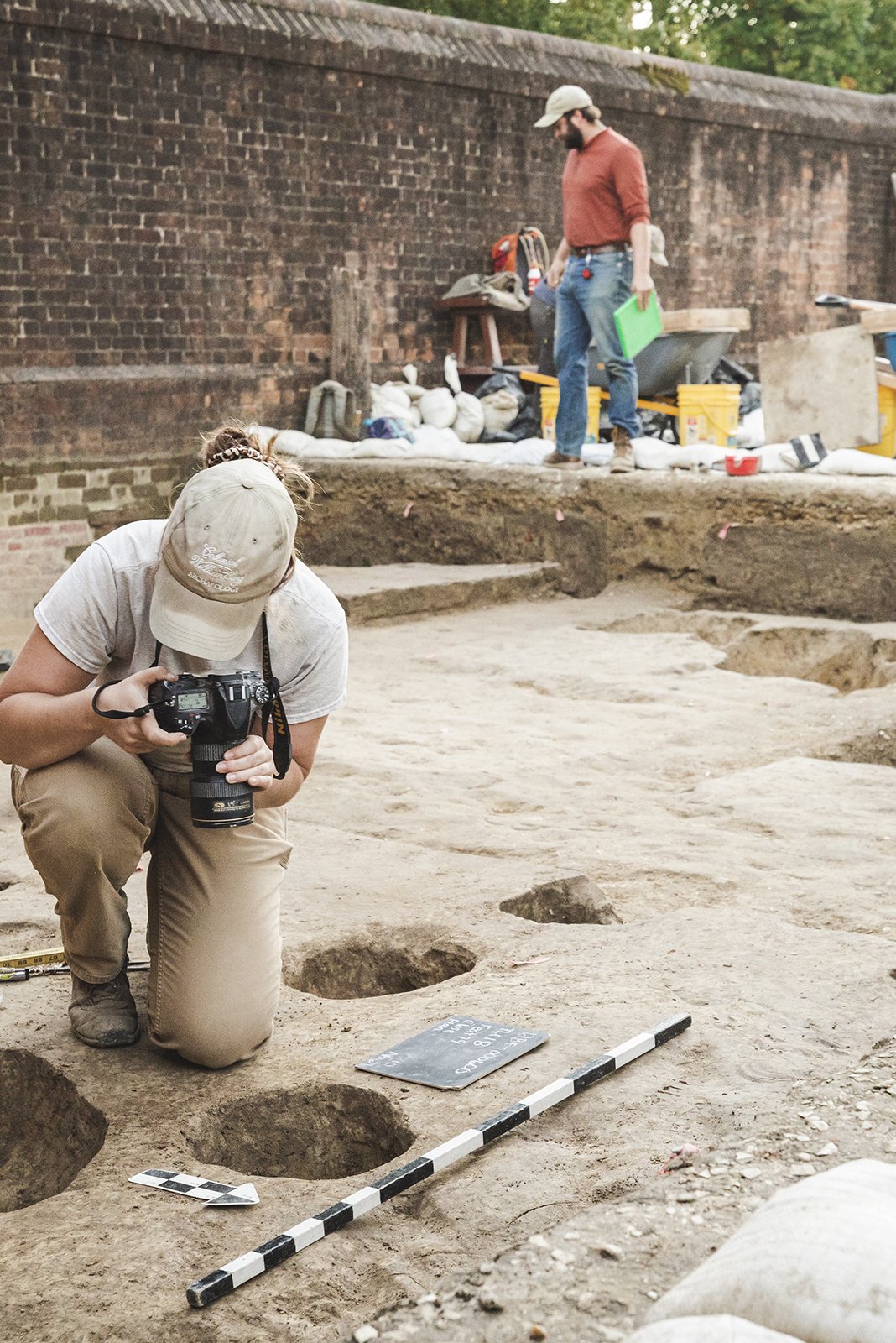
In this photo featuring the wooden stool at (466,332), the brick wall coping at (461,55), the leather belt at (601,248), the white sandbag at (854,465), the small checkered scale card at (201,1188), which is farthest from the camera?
the wooden stool at (466,332)

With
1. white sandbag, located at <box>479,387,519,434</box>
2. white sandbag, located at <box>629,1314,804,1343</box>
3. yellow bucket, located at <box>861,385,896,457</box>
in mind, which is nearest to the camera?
white sandbag, located at <box>629,1314,804,1343</box>

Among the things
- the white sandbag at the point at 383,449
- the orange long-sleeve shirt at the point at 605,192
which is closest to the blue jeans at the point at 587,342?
the orange long-sleeve shirt at the point at 605,192

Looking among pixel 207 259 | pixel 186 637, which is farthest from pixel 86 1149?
pixel 207 259

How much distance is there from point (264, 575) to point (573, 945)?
4.23 feet

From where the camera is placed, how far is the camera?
2.58 m

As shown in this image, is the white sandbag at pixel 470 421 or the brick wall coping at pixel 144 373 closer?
the brick wall coping at pixel 144 373

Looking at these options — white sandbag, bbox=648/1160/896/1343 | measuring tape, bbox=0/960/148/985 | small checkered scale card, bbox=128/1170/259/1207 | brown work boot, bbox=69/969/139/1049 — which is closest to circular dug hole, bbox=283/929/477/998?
measuring tape, bbox=0/960/148/985

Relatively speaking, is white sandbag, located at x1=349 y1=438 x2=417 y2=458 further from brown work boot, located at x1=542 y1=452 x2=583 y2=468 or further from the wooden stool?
the wooden stool

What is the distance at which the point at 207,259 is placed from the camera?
10.2m

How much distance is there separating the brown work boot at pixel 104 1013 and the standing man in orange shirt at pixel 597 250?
234 inches

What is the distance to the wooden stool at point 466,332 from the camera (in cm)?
1148

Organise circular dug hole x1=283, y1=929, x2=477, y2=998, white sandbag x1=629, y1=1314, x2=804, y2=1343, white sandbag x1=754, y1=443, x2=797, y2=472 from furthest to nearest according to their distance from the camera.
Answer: white sandbag x1=754, y1=443, x2=797, y2=472
circular dug hole x1=283, y1=929, x2=477, y2=998
white sandbag x1=629, y1=1314, x2=804, y2=1343

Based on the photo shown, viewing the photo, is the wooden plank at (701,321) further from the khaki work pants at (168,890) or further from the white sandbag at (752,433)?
the khaki work pants at (168,890)

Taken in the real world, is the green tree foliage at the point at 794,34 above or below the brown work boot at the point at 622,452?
above
